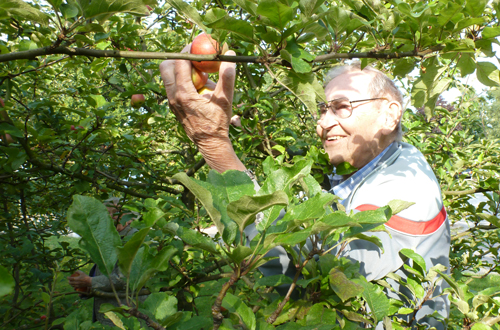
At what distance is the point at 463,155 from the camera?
311 centimetres

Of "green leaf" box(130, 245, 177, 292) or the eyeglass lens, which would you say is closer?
"green leaf" box(130, 245, 177, 292)

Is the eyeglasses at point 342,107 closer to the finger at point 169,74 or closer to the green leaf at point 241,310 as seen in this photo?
the finger at point 169,74

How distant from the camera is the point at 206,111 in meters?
1.66

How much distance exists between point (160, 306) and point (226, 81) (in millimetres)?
1110

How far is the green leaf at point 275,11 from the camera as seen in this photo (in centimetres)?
88

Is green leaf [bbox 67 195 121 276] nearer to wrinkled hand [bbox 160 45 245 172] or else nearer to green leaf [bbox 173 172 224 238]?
A: green leaf [bbox 173 172 224 238]

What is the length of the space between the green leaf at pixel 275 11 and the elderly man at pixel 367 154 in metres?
0.61

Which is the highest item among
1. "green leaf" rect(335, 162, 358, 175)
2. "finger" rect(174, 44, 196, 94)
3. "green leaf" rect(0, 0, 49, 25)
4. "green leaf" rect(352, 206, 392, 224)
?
"green leaf" rect(0, 0, 49, 25)

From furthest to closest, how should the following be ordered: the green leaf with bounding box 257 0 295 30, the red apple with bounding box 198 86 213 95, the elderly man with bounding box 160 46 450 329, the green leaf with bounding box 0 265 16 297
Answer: the red apple with bounding box 198 86 213 95, the elderly man with bounding box 160 46 450 329, the green leaf with bounding box 257 0 295 30, the green leaf with bounding box 0 265 16 297

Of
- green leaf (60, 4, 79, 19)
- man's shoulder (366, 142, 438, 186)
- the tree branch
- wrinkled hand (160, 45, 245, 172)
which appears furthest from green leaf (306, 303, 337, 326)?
green leaf (60, 4, 79, 19)

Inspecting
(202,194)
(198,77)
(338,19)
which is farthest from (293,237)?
(198,77)

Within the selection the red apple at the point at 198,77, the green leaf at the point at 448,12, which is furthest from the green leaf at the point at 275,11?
the red apple at the point at 198,77

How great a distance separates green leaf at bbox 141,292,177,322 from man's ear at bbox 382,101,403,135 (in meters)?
1.60

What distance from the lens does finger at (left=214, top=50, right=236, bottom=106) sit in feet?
4.99
